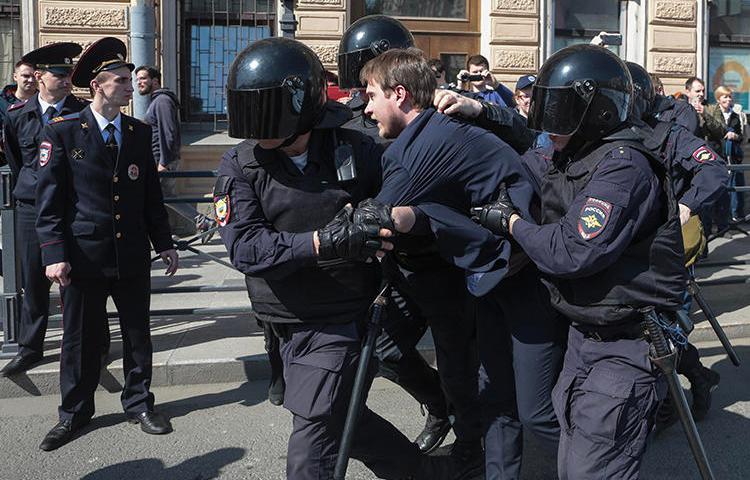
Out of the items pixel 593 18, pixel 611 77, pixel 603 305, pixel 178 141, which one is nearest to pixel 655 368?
pixel 603 305

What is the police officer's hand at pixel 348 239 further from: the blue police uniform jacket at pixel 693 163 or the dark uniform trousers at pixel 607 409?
the blue police uniform jacket at pixel 693 163

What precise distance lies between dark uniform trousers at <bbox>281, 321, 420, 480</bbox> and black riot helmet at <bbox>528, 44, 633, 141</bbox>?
3.38 ft

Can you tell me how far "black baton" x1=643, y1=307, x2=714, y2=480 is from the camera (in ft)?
8.69

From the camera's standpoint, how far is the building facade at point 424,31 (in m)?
10.0

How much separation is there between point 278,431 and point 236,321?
6.58 ft

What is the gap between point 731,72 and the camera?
1225 cm

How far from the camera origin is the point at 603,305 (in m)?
2.74

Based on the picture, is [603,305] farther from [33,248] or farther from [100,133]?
[33,248]

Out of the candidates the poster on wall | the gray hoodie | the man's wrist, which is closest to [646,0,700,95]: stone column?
the poster on wall

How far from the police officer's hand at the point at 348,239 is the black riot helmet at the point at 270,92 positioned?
38 cm

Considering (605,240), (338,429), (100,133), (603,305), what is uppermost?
(100,133)

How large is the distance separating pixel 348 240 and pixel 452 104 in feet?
2.86

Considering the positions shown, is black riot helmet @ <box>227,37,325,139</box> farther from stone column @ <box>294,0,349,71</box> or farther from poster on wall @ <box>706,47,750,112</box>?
poster on wall @ <box>706,47,750,112</box>

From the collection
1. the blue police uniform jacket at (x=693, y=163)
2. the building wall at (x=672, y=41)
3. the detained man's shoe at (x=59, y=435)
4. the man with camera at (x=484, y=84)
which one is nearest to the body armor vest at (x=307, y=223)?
the detained man's shoe at (x=59, y=435)
